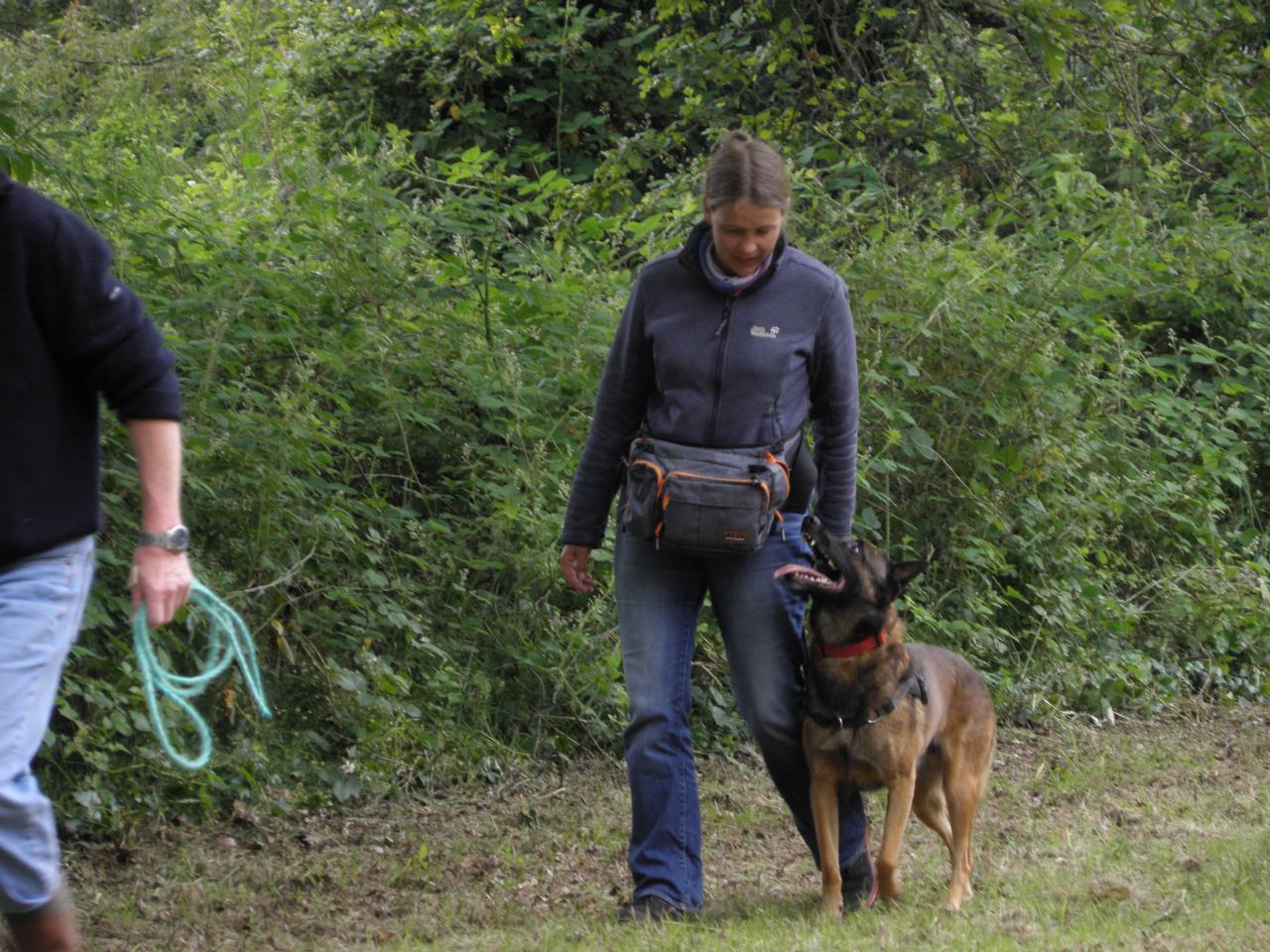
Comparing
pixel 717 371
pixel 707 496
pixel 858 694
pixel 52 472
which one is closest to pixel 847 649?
pixel 858 694

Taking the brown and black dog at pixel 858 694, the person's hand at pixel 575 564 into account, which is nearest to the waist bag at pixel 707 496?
the brown and black dog at pixel 858 694

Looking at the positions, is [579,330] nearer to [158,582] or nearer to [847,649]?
[847,649]

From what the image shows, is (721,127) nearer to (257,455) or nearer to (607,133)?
(607,133)

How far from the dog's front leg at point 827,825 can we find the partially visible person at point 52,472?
2436mm

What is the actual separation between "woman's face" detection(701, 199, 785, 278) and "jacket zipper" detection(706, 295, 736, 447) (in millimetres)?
117

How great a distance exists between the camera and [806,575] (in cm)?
484

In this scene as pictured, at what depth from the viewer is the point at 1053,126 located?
38.1ft

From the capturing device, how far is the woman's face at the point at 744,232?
4.46m

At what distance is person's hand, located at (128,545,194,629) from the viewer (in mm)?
3113

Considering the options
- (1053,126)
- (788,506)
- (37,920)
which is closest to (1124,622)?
(1053,126)

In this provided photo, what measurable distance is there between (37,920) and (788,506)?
8.58 feet

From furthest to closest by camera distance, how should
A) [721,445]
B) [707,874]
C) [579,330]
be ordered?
[579,330], [707,874], [721,445]

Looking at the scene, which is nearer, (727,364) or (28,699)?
(28,699)

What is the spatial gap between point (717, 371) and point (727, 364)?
4 centimetres
